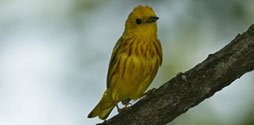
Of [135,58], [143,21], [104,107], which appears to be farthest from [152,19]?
[104,107]

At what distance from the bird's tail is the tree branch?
5.37ft

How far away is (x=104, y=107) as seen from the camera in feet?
20.2

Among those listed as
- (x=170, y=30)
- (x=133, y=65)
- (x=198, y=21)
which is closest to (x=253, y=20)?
(x=198, y=21)

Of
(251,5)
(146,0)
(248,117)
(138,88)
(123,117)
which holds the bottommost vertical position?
(248,117)

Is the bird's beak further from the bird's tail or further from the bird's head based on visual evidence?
the bird's tail

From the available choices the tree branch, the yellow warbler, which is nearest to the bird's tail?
the yellow warbler

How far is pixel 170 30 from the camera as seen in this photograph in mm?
6250

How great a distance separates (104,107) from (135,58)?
0.98 m

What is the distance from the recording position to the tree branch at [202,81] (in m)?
4.29

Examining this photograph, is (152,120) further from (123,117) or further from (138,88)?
(138,88)

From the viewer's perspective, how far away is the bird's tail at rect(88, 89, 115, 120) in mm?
6066

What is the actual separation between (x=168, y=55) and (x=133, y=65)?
3.82ft

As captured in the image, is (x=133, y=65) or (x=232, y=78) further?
(x=133, y=65)

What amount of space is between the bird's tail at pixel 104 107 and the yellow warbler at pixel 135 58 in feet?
0.40
